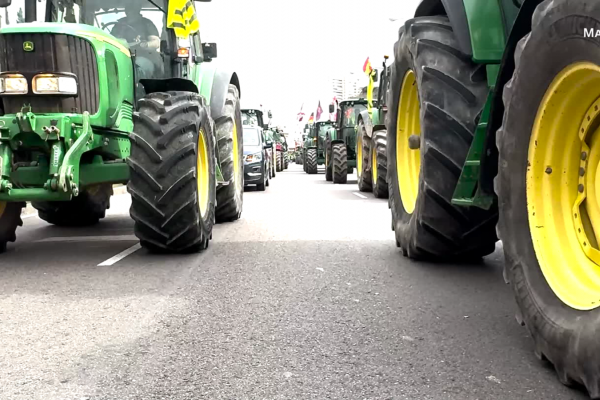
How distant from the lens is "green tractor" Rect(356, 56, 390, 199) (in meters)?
11.8

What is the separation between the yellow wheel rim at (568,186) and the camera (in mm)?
2494

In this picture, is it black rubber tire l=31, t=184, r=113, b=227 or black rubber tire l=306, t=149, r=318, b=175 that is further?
black rubber tire l=306, t=149, r=318, b=175

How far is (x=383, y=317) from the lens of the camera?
359 centimetres

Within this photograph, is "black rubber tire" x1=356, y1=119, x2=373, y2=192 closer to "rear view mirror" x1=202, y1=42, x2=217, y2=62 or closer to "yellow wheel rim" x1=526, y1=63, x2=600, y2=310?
"rear view mirror" x1=202, y1=42, x2=217, y2=62

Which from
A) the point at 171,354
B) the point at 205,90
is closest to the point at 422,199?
the point at 171,354

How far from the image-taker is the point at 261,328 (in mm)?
3420

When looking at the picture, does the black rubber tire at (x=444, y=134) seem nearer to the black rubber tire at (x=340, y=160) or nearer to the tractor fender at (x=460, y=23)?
the tractor fender at (x=460, y=23)

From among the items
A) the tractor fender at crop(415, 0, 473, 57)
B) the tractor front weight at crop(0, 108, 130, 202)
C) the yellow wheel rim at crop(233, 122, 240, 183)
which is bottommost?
the yellow wheel rim at crop(233, 122, 240, 183)

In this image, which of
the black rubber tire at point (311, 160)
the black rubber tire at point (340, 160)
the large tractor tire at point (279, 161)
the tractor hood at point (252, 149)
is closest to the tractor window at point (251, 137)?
the tractor hood at point (252, 149)

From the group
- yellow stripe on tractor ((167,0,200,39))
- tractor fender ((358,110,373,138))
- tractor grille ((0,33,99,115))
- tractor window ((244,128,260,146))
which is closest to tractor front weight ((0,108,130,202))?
tractor grille ((0,33,99,115))

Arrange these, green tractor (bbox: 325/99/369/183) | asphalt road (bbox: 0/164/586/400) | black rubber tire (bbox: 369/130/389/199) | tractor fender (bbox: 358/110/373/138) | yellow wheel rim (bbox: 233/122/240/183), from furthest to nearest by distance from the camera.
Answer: green tractor (bbox: 325/99/369/183)
tractor fender (bbox: 358/110/373/138)
black rubber tire (bbox: 369/130/389/199)
yellow wheel rim (bbox: 233/122/240/183)
asphalt road (bbox: 0/164/586/400)

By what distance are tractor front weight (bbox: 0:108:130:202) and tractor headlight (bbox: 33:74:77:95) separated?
0.23 metres

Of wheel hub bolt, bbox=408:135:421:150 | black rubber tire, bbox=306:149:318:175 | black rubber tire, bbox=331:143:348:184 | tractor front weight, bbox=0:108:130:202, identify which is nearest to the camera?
→ wheel hub bolt, bbox=408:135:421:150

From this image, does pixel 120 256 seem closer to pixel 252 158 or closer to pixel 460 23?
pixel 460 23
